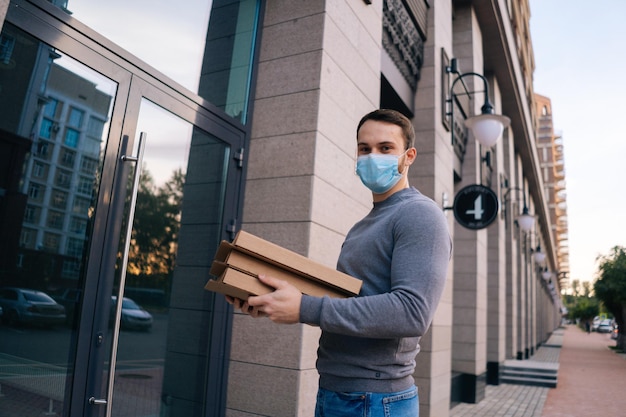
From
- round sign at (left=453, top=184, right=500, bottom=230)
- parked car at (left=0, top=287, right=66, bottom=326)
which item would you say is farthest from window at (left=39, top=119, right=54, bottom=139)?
round sign at (left=453, top=184, right=500, bottom=230)

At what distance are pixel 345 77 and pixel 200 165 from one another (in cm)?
198

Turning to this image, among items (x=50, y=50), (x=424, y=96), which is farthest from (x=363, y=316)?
(x=424, y=96)

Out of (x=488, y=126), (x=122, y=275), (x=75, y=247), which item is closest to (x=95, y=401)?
(x=122, y=275)

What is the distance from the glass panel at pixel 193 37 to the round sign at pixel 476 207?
5.79m

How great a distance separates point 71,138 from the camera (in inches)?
115

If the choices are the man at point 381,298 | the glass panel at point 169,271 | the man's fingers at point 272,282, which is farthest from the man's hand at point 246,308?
the glass panel at point 169,271

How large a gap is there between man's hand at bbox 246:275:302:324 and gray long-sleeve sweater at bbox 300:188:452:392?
1.3 inches

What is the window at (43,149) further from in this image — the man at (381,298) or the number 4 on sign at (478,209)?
the number 4 on sign at (478,209)

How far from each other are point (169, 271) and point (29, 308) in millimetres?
1152

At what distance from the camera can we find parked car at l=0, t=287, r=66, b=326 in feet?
8.27

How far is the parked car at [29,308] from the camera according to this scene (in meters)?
2.52

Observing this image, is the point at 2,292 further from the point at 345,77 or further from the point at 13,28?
the point at 345,77

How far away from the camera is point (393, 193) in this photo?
2111 millimetres

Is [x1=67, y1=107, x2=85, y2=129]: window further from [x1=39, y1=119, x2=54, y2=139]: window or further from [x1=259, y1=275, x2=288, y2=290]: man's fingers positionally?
[x1=259, y1=275, x2=288, y2=290]: man's fingers
